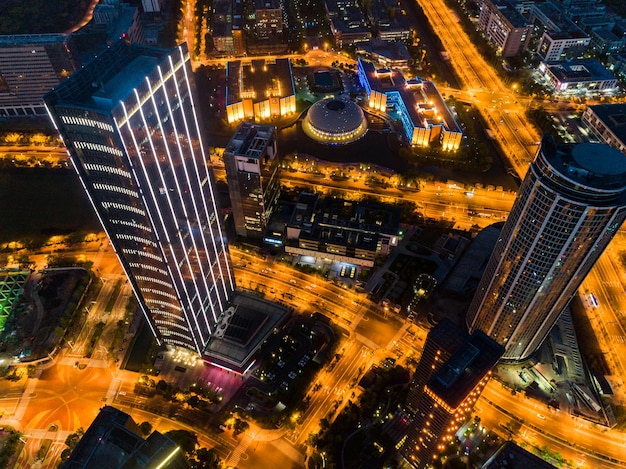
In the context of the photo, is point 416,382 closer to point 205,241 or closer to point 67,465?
point 205,241

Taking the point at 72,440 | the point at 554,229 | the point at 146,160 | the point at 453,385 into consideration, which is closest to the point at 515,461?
the point at 453,385

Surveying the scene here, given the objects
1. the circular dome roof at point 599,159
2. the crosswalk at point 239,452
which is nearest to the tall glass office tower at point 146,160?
the crosswalk at point 239,452

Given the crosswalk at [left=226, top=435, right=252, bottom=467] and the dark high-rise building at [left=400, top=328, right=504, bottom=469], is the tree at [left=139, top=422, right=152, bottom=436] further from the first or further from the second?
the dark high-rise building at [left=400, top=328, right=504, bottom=469]

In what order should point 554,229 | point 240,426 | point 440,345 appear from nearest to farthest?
point 440,345, point 554,229, point 240,426

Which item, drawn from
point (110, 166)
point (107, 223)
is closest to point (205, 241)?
point (107, 223)

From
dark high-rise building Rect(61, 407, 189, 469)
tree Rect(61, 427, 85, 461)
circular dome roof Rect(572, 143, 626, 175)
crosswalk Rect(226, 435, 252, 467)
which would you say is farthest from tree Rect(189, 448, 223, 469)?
circular dome roof Rect(572, 143, 626, 175)

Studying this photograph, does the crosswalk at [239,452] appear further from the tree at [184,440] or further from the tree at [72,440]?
the tree at [72,440]

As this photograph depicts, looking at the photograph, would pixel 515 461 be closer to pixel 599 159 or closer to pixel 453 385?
pixel 453 385
